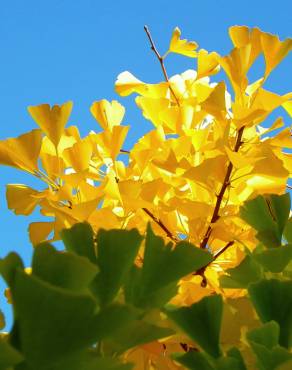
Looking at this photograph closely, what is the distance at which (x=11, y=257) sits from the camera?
245 millimetres

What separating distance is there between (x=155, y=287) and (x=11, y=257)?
7 centimetres

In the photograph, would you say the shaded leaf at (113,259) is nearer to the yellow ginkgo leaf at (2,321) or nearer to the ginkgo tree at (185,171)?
the yellow ginkgo leaf at (2,321)

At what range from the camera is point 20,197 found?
2.17ft

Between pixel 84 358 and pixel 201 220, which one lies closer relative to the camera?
pixel 84 358

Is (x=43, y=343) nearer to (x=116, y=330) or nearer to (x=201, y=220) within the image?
(x=116, y=330)

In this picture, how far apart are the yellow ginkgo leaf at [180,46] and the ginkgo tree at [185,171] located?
0.17 meters

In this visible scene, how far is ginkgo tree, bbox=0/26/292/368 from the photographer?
591mm

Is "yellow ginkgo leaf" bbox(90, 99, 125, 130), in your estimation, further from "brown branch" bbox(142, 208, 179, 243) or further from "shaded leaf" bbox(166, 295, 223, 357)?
"shaded leaf" bbox(166, 295, 223, 357)

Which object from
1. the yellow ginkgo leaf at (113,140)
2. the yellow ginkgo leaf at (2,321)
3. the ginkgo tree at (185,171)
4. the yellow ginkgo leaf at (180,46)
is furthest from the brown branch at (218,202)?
the yellow ginkgo leaf at (2,321)

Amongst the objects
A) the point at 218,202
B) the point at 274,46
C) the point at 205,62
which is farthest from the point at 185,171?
the point at 205,62

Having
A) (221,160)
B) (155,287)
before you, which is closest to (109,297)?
(155,287)

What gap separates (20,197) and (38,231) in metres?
0.04

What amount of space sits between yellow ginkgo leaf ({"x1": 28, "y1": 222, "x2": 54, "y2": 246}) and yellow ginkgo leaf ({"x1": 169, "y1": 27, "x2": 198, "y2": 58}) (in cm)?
30

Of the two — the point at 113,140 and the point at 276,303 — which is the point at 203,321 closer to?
the point at 276,303
